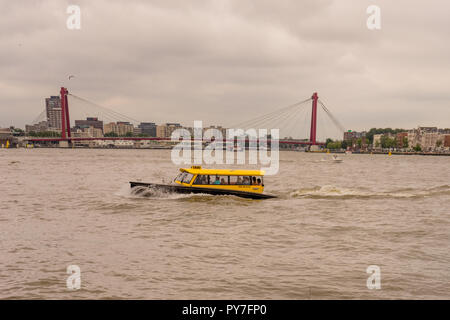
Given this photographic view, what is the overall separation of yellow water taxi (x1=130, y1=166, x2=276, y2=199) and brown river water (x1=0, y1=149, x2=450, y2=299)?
46cm

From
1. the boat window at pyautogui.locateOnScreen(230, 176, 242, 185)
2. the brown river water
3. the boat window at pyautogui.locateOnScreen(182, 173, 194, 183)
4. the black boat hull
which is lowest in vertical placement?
the brown river water

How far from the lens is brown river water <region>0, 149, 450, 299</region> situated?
7.56 meters

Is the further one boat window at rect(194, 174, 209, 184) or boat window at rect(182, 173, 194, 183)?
boat window at rect(182, 173, 194, 183)

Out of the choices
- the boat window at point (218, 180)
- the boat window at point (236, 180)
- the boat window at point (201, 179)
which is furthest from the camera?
the boat window at point (236, 180)

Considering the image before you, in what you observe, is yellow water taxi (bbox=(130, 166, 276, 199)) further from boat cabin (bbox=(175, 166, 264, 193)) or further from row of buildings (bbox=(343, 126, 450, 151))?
row of buildings (bbox=(343, 126, 450, 151))

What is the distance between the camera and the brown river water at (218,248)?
756cm

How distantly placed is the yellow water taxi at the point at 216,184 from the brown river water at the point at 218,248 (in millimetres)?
457

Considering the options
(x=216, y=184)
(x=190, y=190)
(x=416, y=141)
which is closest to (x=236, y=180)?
(x=216, y=184)

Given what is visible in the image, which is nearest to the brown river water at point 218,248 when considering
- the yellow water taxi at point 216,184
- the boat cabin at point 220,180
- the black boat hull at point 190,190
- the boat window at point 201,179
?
the black boat hull at point 190,190

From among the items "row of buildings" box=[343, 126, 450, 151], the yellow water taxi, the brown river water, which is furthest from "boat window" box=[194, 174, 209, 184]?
"row of buildings" box=[343, 126, 450, 151]

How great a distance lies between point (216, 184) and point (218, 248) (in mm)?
8142

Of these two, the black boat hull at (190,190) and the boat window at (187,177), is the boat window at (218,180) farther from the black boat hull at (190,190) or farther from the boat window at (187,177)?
the boat window at (187,177)

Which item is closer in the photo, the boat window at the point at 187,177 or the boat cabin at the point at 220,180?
the boat cabin at the point at 220,180

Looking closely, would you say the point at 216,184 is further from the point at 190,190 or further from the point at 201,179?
the point at 190,190
